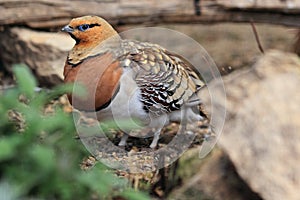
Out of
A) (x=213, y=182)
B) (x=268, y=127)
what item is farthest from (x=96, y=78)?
(x=213, y=182)

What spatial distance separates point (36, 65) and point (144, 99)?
2.03 m

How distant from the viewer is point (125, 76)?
117 cm

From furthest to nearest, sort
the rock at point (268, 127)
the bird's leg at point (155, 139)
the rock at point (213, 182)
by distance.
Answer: the rock at point (213, 182) < the rock at point (268, 127) < the bird's leg at point (155, 139)

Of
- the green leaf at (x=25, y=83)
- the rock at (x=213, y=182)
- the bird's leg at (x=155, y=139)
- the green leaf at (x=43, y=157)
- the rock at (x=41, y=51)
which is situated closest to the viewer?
the bird's leg at (x=155, y=139)

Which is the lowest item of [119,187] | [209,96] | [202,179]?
[202,179]

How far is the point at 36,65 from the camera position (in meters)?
3.16

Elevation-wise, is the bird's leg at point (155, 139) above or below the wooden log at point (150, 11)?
above

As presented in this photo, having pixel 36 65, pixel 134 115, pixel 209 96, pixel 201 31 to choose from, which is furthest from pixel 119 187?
pixel 201 31

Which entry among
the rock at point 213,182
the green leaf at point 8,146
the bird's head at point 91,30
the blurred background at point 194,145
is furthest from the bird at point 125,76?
the rock at point 213,182

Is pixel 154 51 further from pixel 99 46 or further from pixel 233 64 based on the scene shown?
pixel 233 64

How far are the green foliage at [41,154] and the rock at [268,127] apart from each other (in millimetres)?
1001

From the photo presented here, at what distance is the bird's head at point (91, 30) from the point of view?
1093 mm

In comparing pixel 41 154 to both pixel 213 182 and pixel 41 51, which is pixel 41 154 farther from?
pixel 41 51

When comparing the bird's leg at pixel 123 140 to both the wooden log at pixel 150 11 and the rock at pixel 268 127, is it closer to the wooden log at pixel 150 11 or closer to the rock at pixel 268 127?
the rock at pixel 268 127
